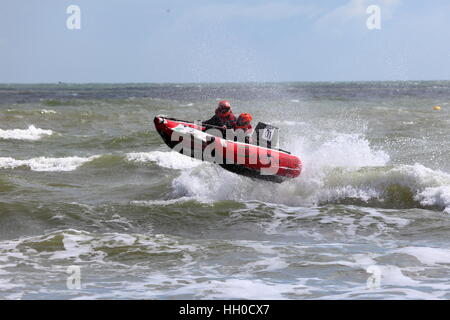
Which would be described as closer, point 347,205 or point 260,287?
point 260,287

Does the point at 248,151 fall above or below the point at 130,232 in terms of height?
above

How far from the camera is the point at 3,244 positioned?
930 centimetres

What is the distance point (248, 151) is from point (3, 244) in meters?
4.93

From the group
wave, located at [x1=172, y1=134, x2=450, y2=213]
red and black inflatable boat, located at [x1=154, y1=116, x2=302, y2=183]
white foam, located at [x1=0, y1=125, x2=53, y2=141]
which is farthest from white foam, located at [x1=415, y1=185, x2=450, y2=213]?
white foam, located at [x1=0, y1=125, x2=53, y2=141]

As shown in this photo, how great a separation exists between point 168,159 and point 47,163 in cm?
318

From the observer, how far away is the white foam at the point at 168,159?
18.2 meters

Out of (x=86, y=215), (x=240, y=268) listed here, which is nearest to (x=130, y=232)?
(x=86, y=215)

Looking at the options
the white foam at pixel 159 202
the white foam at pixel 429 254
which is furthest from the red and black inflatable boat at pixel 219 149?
the white foam at pixel 429 254

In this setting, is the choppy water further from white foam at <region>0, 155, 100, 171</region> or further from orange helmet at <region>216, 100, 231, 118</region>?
orange helmet at <region>216, 100, 231, 118</region>

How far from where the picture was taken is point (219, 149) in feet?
41.0

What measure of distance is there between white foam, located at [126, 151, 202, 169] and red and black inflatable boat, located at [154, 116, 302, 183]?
5260 millimetres

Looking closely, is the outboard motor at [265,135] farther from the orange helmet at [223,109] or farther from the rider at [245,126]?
the orange helmet at [223,109]
